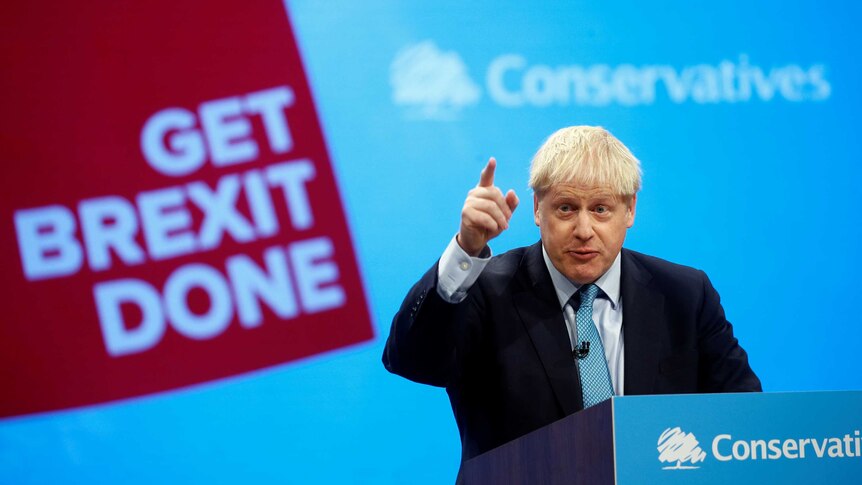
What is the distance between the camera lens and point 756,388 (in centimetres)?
214

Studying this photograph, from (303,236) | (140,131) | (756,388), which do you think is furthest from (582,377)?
(140,131)

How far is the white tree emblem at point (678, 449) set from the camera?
1254 mm

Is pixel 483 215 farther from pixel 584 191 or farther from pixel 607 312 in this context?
pixel 607 312

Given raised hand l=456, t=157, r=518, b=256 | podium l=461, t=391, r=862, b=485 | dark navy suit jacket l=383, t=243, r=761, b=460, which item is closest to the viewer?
podium l=461, t=391, r=862, b=485

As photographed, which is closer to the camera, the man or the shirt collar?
the man

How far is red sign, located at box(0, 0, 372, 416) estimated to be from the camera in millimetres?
3143

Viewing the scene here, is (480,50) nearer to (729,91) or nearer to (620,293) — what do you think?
(729,91)

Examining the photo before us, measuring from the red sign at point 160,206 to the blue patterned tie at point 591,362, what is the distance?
4.13 feet

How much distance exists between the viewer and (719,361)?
2164 millimetres

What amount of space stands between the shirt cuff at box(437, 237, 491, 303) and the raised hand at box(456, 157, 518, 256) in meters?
0.02

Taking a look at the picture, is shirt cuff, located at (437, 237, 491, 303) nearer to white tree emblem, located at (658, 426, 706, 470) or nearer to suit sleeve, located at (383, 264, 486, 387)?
suit sleeve, located at (383, 264, 486, 387)

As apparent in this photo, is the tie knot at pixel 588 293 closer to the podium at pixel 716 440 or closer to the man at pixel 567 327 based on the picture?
the man at pixel 567 327

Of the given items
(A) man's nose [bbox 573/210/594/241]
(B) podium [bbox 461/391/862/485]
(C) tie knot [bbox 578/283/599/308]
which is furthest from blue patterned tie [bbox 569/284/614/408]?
(B) podium [bbox 461/391/862/485]

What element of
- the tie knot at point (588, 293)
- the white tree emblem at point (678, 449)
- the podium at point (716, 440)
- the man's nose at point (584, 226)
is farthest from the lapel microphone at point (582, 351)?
the white tree emblem at point (678, 449)
